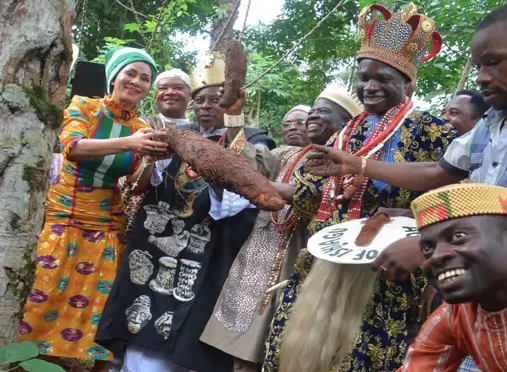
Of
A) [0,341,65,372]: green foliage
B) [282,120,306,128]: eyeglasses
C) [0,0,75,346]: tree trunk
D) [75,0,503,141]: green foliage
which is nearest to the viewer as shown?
[0,341,65,372]: green foliage

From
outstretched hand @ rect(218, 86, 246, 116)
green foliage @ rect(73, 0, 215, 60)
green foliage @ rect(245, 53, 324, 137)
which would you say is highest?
green foliage @ rect(73, 0, 215, 60)

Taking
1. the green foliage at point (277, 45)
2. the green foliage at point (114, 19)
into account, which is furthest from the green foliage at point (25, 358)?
the green foliage at point (114, 19)

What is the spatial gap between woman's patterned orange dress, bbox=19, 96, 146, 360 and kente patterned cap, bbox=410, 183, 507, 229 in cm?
240

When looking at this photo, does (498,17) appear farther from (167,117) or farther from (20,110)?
(167,117)

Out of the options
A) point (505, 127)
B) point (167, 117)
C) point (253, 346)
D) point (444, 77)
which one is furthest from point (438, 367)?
point (444, 77)

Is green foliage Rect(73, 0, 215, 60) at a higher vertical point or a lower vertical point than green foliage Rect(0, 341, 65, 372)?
higher

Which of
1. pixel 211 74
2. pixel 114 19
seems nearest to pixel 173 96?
pixel 211 74

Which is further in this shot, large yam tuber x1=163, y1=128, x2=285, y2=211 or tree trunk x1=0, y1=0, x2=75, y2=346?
large yam tuber x1=163, y1=128, x2=285, y2=211

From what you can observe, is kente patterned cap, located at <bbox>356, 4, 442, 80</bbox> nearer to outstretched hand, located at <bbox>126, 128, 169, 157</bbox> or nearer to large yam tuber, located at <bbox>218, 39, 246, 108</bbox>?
large yam tuber, located at <bbox>218, 39, 246, 108</bbox>

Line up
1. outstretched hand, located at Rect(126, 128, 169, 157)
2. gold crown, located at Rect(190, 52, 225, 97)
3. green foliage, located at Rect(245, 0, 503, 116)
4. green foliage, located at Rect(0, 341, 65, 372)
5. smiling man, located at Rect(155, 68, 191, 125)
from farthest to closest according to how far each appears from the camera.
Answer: green foliage, located at Rect(245, 0, 503, 116) < smiling man, located at Rect(155, 68, 191, 125) < gold crown, located at Rect(190, 52, 225, 97) < outstretched hand, located at Rect(126, 128, 169, 157) < green foliage, located at Rect(0, 341, 65, 372)

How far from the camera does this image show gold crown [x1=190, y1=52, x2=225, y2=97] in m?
3.69

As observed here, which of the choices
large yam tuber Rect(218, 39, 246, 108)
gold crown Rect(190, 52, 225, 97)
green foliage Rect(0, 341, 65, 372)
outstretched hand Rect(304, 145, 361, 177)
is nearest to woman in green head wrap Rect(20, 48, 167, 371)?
gold crown Rect(190, 52, 225, 97)

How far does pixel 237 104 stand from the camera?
3219mm

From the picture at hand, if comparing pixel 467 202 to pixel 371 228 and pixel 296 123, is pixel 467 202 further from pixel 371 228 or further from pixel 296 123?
pixel 296 123
